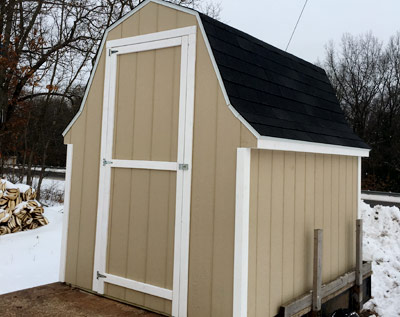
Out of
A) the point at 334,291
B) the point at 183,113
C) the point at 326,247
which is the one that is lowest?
the point at 334,291

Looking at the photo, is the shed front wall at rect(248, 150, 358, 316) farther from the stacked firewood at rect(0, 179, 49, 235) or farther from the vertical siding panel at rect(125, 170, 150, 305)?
the stacked firewood at rect(0, 179, 49, 235)

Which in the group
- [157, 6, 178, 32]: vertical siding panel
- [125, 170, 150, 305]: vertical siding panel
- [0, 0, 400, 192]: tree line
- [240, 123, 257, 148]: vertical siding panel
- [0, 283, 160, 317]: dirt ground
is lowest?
[0, 283, 160, 317]: dirt ground

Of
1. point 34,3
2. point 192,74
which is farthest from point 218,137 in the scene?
point 34,3

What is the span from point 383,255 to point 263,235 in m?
5.09

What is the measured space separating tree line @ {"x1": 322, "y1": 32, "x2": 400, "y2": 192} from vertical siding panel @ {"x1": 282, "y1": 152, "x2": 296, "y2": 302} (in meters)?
19.9

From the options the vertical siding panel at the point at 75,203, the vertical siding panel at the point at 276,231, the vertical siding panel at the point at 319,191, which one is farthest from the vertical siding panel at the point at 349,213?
the vertical siding panel at the point at 75,203

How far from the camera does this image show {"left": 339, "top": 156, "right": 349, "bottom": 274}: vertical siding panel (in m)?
4.42

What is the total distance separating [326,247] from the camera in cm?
410

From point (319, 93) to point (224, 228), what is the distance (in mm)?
2827

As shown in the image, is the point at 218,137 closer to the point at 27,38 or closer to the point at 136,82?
the point at 136,82

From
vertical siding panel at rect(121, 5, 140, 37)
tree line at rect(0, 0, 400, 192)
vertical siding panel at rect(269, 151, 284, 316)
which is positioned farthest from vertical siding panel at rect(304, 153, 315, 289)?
tree line at rect(0, 0, 400, 192)

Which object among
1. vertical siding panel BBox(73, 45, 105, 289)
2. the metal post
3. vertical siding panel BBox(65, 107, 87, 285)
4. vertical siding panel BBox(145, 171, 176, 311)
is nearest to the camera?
vertical siding panel BBox(145, 171, 176, 311)

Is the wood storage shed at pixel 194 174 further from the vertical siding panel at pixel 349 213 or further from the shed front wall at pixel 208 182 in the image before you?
the vertical siding panel at pixel 349 213

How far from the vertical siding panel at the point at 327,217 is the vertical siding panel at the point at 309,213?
300 mm
